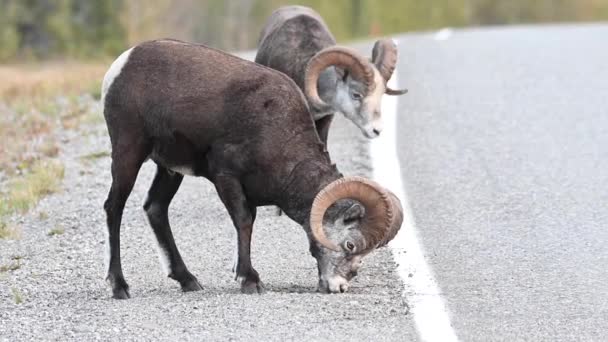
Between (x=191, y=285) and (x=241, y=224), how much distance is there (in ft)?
1.96

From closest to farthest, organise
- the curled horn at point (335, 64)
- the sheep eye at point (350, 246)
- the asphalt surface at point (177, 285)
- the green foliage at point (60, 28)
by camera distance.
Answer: the asphalt surface at point (177, 285) < the sheep eye at point (350, 246) < the curled horn at point (335, 64) < the green foliage at point (60, 28)

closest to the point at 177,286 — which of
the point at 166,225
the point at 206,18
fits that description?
the point at 166,225

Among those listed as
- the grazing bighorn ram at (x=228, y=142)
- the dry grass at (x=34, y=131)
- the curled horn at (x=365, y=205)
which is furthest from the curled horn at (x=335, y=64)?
the curled horn at (x=365, y=205)

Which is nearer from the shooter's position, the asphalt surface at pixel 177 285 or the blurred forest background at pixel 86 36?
the asphalt surface at pixel 177 285

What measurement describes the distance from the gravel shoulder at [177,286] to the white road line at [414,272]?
0.29ft

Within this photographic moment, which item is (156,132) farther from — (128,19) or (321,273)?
(128,19)

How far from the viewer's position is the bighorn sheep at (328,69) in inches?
445

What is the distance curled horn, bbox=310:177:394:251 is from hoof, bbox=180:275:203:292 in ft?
3.51

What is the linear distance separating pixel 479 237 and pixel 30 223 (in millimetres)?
3848

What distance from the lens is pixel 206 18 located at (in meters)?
65.2

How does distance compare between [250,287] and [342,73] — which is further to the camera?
[342,73]

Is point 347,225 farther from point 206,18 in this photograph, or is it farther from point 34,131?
point 206,18

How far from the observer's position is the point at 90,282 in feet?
30.7

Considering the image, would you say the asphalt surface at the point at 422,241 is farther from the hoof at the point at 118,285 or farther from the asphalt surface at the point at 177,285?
the hoof at the point at 118,285
